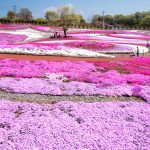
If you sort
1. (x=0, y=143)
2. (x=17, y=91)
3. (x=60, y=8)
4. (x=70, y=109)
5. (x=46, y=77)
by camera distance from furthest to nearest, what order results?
(x=60, y=8) < (x=46, y=77) < (x=17, y=91) < (x=70, y=109) < (x=0, y=143)

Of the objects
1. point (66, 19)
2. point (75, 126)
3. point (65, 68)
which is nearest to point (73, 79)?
point (65, 68)

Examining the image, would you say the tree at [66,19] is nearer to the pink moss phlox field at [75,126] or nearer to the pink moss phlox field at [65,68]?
the pink moss phlox field at [65,68]

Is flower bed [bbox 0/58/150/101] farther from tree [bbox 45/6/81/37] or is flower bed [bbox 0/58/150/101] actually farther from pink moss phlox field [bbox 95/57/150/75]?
tree [bbox 45/6/81/37]

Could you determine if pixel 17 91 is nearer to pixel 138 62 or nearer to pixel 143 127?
pixel 143 127

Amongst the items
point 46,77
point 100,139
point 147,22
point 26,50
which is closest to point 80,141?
point 100,139

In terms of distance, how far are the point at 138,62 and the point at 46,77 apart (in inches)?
505

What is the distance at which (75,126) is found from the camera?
1762 cm

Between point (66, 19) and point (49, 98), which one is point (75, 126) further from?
point (66, 19)

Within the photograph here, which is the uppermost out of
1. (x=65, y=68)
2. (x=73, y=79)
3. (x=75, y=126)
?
(x=65, y=68)

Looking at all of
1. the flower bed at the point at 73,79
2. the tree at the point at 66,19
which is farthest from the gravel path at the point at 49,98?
the tree at the point at 66,19

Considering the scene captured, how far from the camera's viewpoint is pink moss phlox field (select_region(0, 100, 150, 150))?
1577 centimetres

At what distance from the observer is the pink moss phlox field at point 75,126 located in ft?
51.8

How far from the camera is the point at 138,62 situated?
120 feet

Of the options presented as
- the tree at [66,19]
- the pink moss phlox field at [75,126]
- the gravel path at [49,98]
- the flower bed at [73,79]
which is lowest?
the pink moss phlox field at [75,126]
